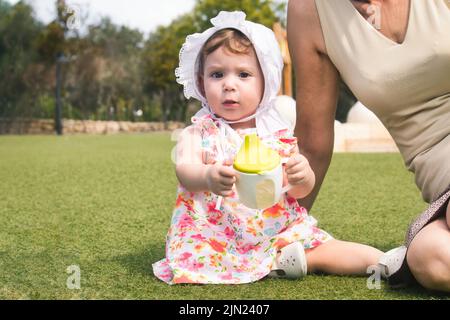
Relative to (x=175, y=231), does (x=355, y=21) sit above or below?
above

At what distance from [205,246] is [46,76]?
30.2 m

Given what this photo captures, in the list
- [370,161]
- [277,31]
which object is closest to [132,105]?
[277,31]

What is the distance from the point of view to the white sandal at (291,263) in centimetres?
242

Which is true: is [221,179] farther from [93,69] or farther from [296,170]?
[93,69]

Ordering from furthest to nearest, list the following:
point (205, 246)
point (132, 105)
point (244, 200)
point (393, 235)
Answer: point (132, 105) → point (393, 235) → point (205, 246) → point (244, 200)

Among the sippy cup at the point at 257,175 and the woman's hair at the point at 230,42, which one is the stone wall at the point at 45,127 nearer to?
the woman's hair at the point at 230,42

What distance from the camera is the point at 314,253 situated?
258cm

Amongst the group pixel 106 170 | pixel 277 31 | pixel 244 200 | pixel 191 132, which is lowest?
pixel 106 170

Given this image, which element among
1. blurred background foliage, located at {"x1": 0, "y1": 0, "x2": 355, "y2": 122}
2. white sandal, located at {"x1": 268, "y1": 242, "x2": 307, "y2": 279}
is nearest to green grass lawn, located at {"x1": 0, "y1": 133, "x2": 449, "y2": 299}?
white sandal, located at {"x1": 268, "y1": 242, "x2": 307, "y2": 279}

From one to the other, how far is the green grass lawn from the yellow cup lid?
0.44 metres

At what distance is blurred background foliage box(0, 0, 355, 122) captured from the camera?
→ 97.8 feet

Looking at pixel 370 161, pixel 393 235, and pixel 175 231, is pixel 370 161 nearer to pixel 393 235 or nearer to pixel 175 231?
pixel 393 235

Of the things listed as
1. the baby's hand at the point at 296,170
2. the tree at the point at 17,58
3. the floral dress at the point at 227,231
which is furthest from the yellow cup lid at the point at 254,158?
the tree at the point at 17,58
